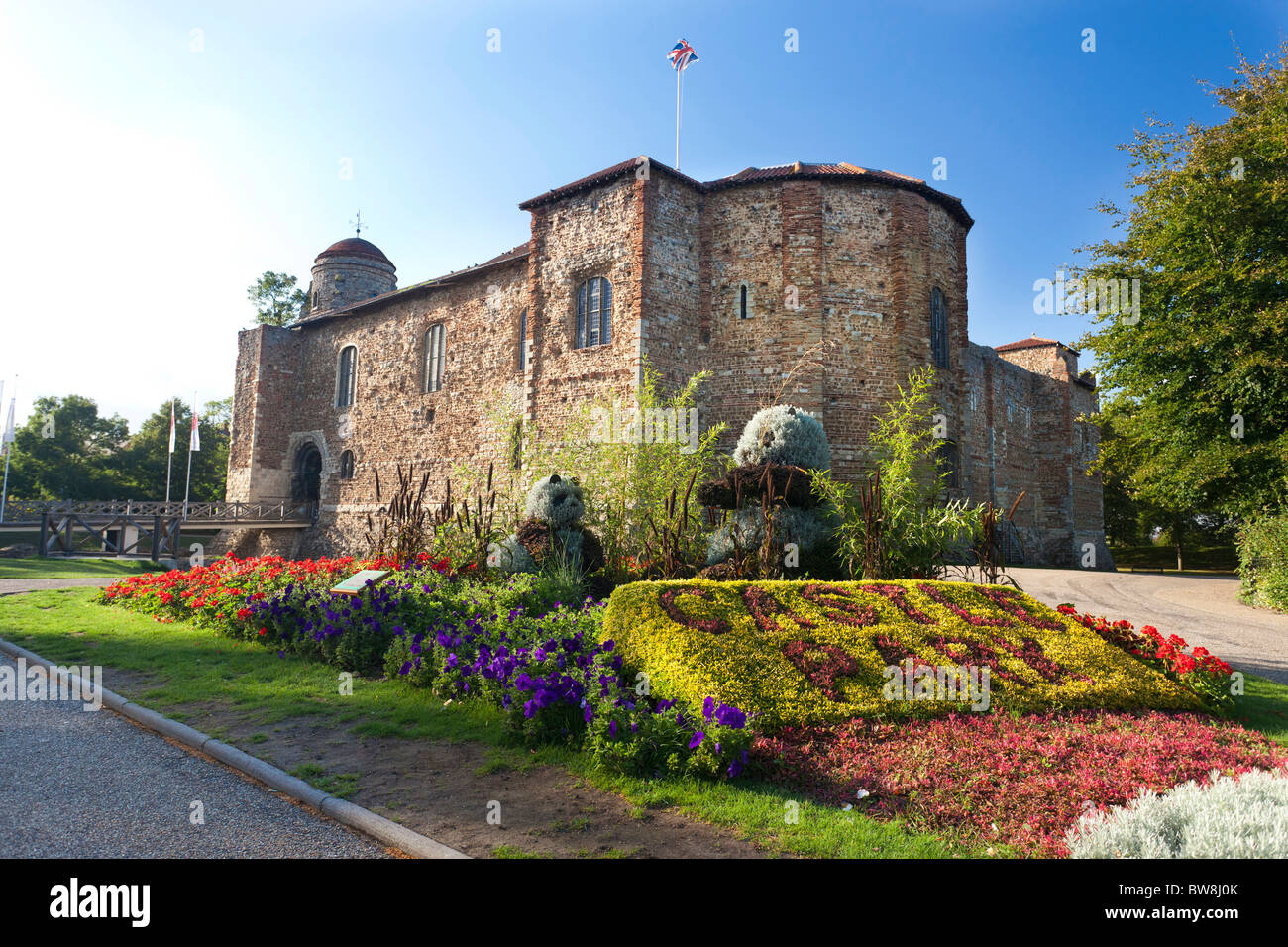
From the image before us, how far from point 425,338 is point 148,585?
14.4 m

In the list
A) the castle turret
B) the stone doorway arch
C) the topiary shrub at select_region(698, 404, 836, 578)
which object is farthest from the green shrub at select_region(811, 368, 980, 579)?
the castle turret

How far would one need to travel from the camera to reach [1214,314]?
49.6ft

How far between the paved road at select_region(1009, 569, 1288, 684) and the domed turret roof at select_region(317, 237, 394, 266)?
103 ft

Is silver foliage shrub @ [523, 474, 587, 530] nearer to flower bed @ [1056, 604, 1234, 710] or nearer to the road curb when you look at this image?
the road curb

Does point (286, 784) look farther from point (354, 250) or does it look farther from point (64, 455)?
point (64, 455)

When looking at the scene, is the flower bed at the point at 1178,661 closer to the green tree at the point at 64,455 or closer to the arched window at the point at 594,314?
the arched window at the point at 594,314

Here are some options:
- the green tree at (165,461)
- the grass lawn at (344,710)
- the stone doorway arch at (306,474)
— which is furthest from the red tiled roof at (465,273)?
the green tree at (165,461)

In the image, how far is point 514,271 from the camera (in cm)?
2152

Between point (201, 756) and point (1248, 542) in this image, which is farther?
point (1248, 542)

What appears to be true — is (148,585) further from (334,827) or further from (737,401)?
(737,401)

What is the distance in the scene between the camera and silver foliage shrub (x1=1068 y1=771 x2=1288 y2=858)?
10.0 ft

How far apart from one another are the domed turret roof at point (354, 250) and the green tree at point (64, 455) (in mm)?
19994

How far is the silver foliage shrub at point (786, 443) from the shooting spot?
10289mm
